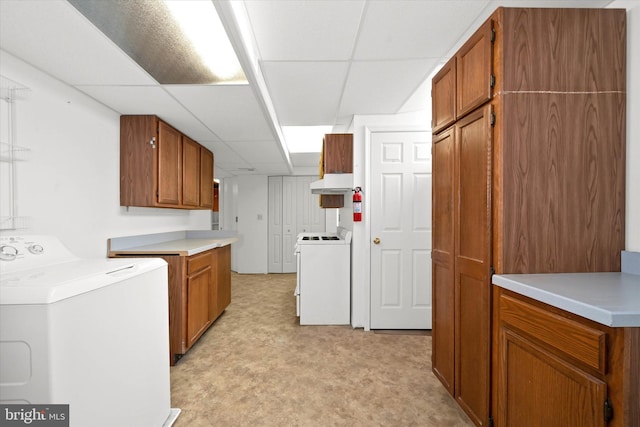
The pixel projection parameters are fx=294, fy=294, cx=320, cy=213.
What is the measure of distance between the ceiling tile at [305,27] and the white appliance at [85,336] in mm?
1471

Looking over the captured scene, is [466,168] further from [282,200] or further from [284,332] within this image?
[282,200]

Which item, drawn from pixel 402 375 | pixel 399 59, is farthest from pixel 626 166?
pixel 402 375

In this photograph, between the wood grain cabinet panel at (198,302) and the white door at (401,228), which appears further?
the white door at (401,228)

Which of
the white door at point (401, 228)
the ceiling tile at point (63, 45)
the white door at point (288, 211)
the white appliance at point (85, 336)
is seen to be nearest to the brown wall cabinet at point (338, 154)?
the white door at point (401, 228)

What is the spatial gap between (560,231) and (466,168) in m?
0.52

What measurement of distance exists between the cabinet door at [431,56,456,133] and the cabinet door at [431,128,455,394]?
76mm

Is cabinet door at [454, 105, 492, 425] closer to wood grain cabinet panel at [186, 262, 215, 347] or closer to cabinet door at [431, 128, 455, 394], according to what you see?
cabinet door at [431, 128, 455, 394]

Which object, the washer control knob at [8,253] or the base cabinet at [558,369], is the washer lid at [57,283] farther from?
the base cabinet at [558,369]

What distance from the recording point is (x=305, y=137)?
479 cm

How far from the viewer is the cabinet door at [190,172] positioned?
318cm

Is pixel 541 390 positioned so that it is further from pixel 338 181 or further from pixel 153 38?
pixel 338 181

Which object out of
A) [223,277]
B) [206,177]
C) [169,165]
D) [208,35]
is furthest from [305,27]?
[223,277]

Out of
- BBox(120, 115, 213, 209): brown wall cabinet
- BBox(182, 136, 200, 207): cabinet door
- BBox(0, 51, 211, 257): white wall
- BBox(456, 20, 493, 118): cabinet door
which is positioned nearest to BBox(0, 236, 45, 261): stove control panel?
BBox(0, 51, 211, 257): white wall

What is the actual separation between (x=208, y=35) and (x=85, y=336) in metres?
1.54
